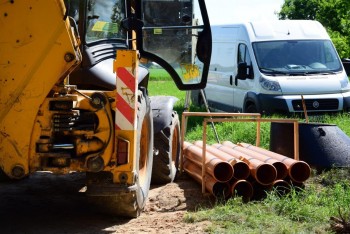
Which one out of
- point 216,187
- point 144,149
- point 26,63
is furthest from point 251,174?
point 26,63

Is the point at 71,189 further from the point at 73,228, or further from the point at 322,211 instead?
the point at 322,211

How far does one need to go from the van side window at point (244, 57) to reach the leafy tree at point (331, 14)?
14917 millimetres

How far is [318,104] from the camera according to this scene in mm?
14195

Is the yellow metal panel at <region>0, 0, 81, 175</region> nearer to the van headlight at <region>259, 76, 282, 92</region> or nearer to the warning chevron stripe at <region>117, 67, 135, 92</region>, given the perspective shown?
the warning chevron stripe at <region>117, 67, 135, 92</region>

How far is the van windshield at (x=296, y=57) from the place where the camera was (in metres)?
14.6

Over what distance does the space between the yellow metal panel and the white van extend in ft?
26.8

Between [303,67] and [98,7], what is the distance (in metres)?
7.94

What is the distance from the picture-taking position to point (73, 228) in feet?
23.1

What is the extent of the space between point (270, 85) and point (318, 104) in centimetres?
100

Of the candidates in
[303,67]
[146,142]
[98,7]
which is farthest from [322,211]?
[303,67]

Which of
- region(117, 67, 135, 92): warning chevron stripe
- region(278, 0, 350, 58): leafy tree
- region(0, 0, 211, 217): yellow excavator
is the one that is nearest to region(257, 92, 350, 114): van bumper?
region(0, 0, 211, 217): yellow excavator

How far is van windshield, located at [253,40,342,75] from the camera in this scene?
48.0 ft

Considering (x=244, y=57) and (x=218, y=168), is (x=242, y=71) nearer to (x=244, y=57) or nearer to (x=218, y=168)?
(x=244, y=57)

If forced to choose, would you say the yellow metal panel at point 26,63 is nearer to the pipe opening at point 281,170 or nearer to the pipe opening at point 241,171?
the pipe opening at point 241,171
